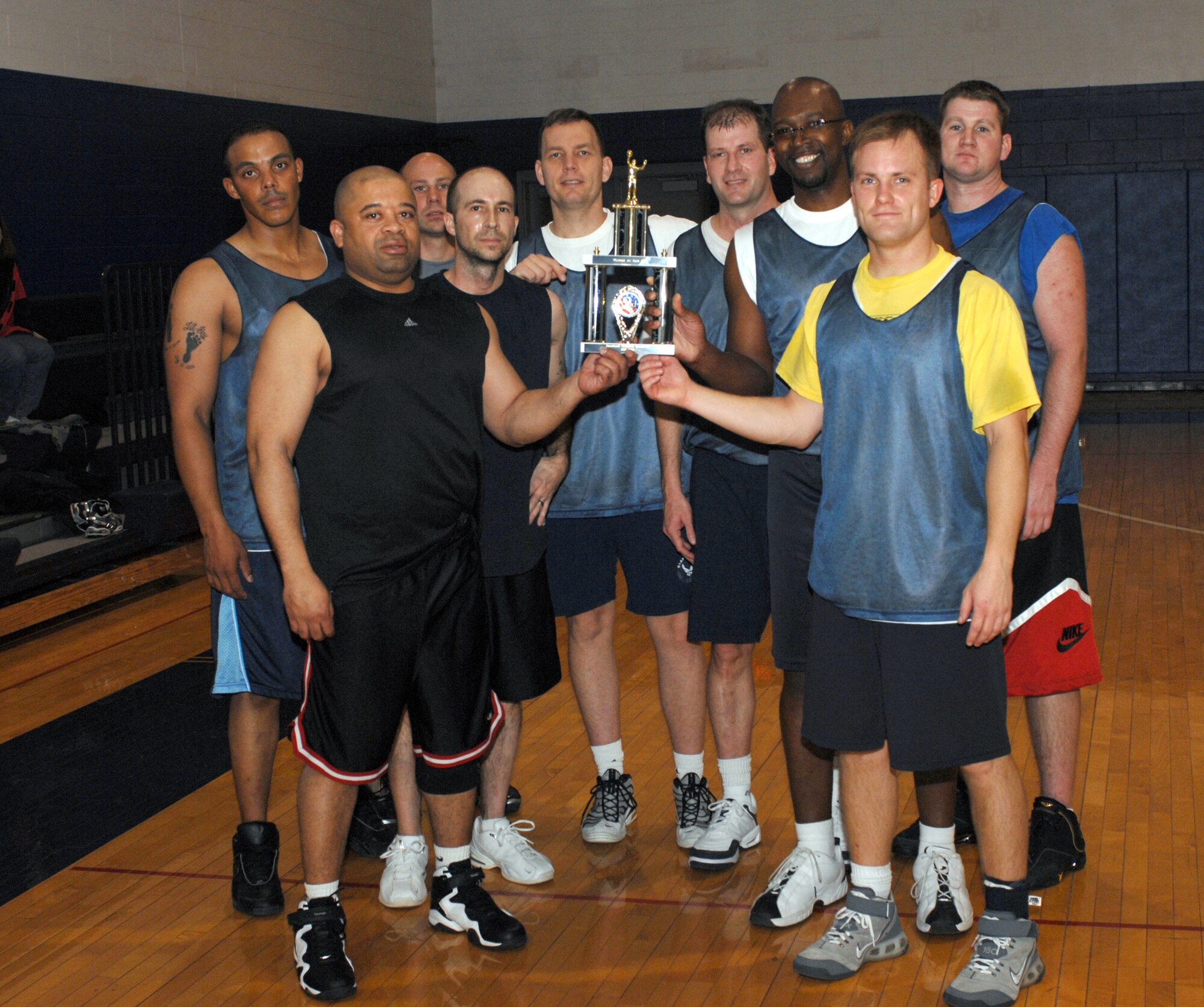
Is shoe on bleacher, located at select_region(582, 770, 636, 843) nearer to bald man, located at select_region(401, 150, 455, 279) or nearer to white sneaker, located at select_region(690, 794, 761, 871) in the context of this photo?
white sneaker, located at select_region(690, 794, 761, 871)

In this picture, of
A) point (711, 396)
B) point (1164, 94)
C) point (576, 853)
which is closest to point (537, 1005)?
point (576, 853)

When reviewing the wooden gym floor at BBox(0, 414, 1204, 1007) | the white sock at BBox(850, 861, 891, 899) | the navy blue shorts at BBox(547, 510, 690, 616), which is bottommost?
the wooden gym floor at BBox(0, 414, 1204, 1007)

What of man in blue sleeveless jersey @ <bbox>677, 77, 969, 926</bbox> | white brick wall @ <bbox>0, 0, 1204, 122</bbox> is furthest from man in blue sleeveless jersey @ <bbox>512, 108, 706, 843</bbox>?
white brick wall @ <bbox>0, 0, 1204, 122</bbox>

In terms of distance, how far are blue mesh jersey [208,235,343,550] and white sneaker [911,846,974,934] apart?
5.17 feet

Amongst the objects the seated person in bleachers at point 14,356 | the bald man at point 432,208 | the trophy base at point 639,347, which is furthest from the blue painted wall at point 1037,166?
the trophy base at point 639,347

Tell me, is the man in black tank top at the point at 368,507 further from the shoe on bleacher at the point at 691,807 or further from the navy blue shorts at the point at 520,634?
the shoe on bleacher at the point at 691,807

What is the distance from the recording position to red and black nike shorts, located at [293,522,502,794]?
2.60 metres

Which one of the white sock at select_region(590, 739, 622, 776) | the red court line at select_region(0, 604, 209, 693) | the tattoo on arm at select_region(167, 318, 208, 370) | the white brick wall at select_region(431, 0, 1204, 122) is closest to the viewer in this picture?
the tattoo on arm at select_region(167, 318, 208, 370)

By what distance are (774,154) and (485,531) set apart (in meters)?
1.06

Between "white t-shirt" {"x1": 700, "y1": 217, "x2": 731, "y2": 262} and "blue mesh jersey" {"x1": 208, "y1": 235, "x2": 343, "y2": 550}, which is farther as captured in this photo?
"white t-shirt" {"x1": 700, "y1": 217, "x2": 731, "y2": 262}

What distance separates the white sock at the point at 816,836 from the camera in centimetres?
288

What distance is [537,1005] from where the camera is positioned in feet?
8.38

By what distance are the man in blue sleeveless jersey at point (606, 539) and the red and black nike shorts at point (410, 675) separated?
1.79 feet

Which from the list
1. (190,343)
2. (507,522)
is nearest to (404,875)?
(507,522)
